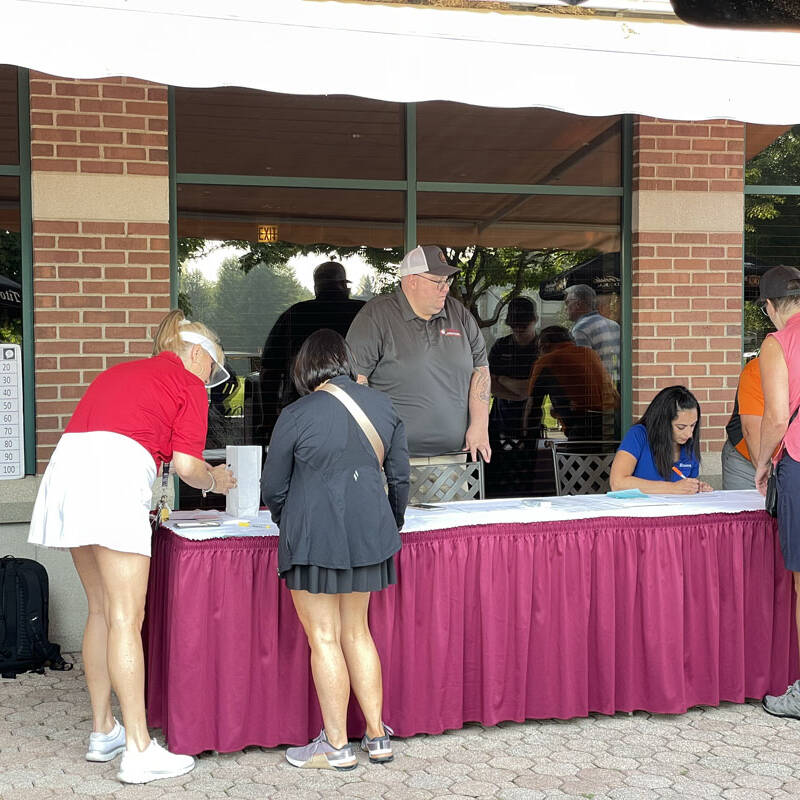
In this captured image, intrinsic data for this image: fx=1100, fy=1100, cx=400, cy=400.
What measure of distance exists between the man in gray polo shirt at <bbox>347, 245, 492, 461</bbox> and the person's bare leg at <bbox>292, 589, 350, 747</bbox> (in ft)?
5.44

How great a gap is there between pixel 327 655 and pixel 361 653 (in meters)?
0.14

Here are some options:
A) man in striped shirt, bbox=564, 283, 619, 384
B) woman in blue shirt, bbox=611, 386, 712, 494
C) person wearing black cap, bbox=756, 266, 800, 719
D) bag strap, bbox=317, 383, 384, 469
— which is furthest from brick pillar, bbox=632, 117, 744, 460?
bag strap, bbox=317, 383, 384, 469

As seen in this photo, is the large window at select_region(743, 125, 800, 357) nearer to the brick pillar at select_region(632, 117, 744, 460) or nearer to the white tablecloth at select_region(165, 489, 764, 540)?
the brick pillar at select_region(632, 117, 744, 460)

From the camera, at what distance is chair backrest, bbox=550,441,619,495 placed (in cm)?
695

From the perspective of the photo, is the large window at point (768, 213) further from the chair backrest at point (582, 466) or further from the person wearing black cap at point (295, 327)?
the person wearing black cap at point (295, 327)

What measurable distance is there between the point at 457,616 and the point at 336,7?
8.00ft

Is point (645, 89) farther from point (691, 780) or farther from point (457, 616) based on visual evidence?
point (691, 780)

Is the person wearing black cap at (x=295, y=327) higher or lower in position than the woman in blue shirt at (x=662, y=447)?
higher

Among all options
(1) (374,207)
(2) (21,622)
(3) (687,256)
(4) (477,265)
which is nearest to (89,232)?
(1) (374,207)

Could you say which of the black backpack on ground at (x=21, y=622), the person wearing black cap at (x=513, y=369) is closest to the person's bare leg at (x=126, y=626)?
the black backpack on ground at (x=21, y=622)

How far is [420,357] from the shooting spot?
5637 millimetres

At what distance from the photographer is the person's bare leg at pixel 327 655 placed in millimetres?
4094

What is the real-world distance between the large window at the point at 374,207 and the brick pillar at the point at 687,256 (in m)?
0.26

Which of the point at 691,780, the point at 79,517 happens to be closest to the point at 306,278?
the point at 79,517
